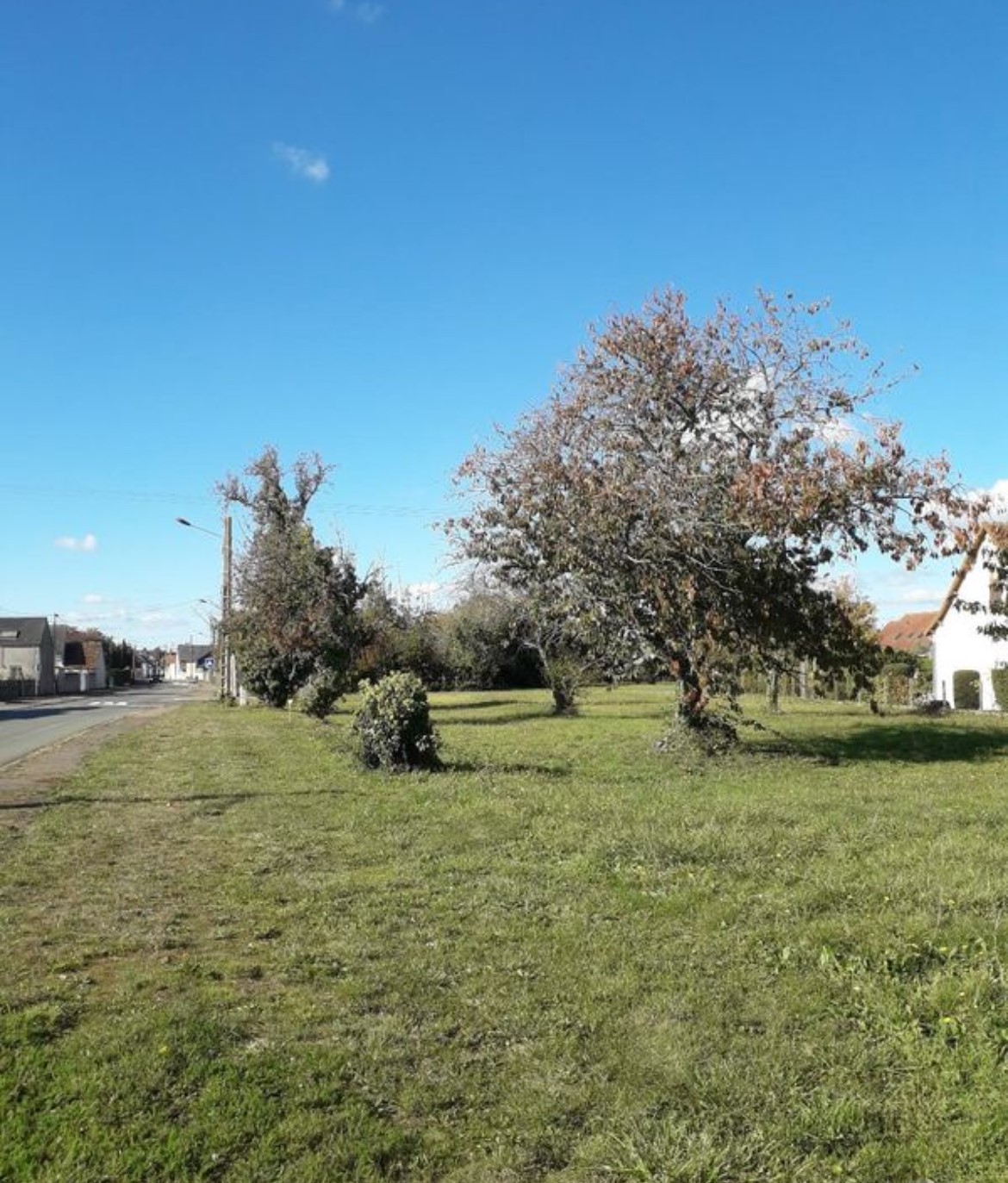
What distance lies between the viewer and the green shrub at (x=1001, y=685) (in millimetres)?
29906

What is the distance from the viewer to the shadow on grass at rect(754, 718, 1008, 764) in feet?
54.2

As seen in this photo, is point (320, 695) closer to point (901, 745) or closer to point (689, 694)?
point (689, 694)

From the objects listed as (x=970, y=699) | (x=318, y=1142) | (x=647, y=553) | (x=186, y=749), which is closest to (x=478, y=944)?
(x=318, y=1142)

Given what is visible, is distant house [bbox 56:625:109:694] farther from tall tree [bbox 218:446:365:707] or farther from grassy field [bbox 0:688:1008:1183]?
grassy field [bbox 0:688:1008:1183]

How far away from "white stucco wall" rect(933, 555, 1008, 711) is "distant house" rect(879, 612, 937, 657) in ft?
47.1

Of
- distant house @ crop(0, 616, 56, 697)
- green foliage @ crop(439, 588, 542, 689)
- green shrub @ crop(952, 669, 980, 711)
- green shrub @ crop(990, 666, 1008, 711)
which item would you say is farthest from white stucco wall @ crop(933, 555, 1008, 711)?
distant house @ crop(0, 616, 56, 697)

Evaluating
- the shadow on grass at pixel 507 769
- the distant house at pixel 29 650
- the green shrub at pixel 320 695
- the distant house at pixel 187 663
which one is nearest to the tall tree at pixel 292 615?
the green shrub at pixel 320 695

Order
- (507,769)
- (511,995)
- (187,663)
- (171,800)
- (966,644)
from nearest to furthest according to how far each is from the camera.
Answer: (511,995)
(171,800)
(507,769)
(966,644)
(187,663)

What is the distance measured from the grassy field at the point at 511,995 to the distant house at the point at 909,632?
45510 millimetres

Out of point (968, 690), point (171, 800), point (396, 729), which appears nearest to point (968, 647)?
point (968, 690)

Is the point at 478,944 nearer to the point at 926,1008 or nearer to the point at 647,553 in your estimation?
the point at 926,1008

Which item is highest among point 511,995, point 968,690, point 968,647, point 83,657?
point 83,657

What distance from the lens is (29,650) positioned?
271 feet

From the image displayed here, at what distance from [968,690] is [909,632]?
28238 mm
